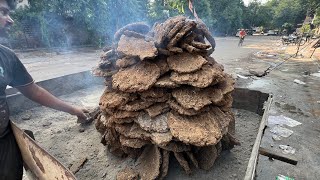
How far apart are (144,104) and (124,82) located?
0.26m

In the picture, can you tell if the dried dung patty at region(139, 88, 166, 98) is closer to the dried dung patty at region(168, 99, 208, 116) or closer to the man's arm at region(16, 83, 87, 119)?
the dried dung patty at region(168, 99, 208, 116)

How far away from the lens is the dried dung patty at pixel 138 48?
1843mm

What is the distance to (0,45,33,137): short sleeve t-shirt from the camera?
158 cm

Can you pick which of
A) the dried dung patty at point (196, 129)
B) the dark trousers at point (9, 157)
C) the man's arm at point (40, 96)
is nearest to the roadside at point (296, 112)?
the dried dung patty at point (196, 129)

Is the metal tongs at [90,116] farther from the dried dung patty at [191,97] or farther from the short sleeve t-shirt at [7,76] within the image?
the dried dung patty at [191,97]

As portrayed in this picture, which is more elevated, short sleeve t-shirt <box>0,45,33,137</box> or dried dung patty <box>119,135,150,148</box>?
short sleeve t-shirt <box>0,45,33,137</box>

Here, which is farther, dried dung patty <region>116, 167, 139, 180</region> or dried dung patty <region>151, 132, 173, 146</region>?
dried dung patty <region>116, 167, 139, 180</region>

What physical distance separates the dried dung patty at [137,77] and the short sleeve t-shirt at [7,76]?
2.54ft

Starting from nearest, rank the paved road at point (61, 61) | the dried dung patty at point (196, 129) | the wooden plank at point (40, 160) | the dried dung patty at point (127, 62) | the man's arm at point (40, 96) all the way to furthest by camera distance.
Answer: the wooden plank at point (40, 160)
the dried dung patty at point (196, 129)
the man's arm at point (40, 96)
the dried dung patty at point (127, 62)
the paved road at point (61, 61)

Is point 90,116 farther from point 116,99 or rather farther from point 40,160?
point 40,160

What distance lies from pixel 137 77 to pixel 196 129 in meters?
0.66

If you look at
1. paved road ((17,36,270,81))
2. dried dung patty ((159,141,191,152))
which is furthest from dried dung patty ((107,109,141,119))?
paved road ((17,36,270,81))

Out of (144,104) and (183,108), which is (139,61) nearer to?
(144,104)

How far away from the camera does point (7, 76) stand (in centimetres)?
165
